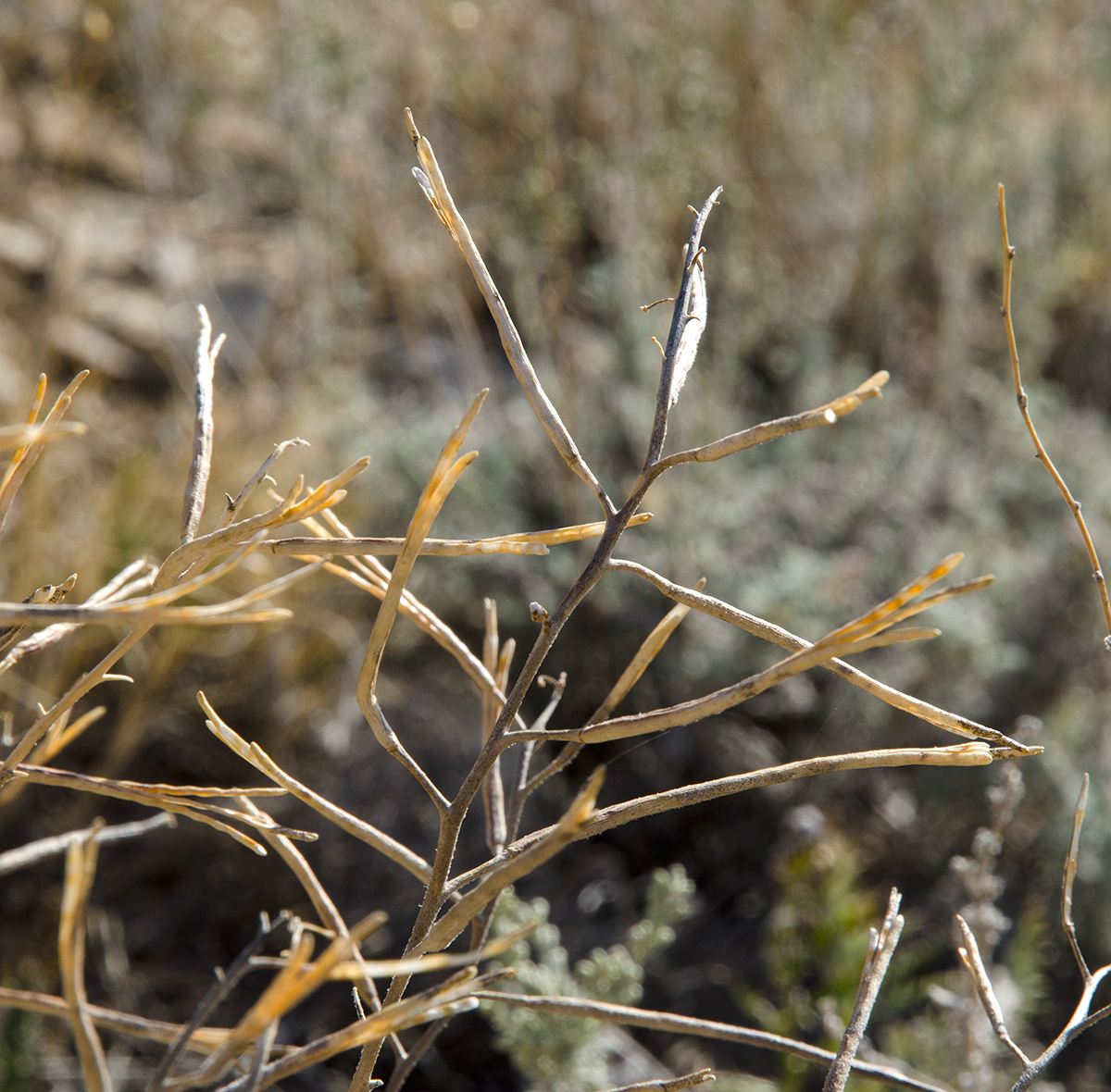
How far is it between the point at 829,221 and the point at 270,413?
1603mm

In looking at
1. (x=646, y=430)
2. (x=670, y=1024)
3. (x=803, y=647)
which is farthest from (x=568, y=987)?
(x=646, y=430)

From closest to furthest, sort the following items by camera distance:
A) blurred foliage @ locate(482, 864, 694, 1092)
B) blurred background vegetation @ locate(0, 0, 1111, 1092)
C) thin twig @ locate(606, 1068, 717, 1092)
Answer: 1. thin twig @ locate(606, 1068, 717, 1092)
2. blurred foliage @ locate(482, 864, 694, 1092)
3. blurred background vegetation @ locate(0, 0, 1111, 1092)

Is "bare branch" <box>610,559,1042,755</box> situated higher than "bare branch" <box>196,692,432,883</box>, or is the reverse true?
"bare branch" <box>610,559,1042,755</box>

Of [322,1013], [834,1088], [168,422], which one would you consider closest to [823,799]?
[322,1013]

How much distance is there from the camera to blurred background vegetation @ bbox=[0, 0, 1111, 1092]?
5.17 feet

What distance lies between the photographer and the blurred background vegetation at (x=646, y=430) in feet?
5.17

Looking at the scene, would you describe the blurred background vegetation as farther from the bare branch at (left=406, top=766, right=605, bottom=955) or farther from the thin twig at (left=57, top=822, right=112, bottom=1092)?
the thin twig at (left=57, top=822, right=112, bottom=1092)

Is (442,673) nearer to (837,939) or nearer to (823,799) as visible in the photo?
(823,799)

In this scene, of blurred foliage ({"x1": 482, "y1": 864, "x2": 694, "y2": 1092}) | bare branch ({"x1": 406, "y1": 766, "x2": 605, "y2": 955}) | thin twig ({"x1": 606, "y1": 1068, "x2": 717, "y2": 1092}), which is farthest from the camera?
blurred foliage ({"x1": 482, "y1": 864, "x2": 694, "y2": 1092})

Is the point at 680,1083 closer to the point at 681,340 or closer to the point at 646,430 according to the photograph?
the point at 681,340

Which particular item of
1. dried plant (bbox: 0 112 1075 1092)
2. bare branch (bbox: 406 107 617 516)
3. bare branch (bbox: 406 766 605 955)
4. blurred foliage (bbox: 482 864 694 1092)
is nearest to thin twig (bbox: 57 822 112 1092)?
dried plant (bbox: 0 112 1075 1092)

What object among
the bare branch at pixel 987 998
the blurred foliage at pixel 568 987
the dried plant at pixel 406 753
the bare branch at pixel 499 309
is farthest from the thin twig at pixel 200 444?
the blurred foliage at pixel 568 987

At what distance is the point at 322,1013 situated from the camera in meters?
1.54

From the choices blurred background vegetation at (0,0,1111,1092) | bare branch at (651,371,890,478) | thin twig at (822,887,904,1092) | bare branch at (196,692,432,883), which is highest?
bare branch at (651,371,890,478)
